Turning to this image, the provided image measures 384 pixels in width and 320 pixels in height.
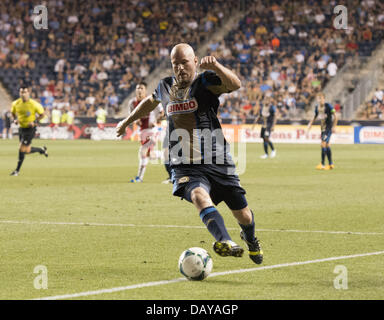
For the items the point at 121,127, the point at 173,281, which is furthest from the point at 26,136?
the point at 173,281

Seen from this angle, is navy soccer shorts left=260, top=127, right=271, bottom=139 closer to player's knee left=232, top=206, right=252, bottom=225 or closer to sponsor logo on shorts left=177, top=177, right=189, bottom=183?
player's knee left=232, top=206, right=252, bottom=225

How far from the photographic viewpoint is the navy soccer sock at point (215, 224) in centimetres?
755

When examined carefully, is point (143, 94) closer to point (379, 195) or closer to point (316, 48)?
point (379, 195)

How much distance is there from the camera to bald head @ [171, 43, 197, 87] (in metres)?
7.74

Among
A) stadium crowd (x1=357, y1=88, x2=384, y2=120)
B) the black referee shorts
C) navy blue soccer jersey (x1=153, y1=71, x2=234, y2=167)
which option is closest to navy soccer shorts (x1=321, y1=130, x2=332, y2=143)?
the black referee shorts

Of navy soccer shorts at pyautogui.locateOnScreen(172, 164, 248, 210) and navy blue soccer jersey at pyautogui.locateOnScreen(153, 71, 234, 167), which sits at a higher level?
navy blue soccer jersey at pyautogui.locateOnScreen(153, 71, 234, 167)

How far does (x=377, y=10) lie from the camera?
47.1 m

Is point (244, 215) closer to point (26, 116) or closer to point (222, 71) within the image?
point (222, 71)

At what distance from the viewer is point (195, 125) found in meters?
8.05

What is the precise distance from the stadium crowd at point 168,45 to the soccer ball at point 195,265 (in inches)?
1498

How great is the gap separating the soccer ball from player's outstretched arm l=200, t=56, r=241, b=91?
1525 millimetres

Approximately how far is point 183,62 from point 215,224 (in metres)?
1.51

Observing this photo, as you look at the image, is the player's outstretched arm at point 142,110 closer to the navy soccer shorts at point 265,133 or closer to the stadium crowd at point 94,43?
the navy soccer shorts at point 265,133
